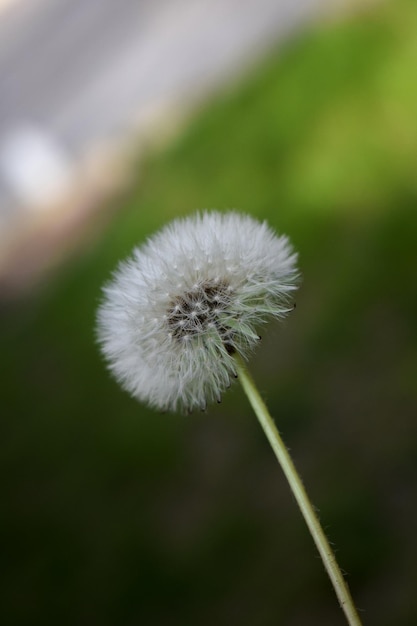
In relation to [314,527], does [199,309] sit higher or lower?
higher

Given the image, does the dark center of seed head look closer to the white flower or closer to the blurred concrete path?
the white flower

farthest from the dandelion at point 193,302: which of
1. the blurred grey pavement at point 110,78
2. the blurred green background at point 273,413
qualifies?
the blurred grey pavement at point 110,78

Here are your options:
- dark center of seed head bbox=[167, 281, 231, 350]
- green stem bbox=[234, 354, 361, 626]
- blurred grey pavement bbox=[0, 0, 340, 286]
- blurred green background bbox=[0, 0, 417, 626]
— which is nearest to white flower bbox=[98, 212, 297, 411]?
dark center of seed head bbox=[167, 281, 231, 350]

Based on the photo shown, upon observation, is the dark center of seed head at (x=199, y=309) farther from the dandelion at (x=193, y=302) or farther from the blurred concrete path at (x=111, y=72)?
the blurred concrete path at (x=111, y=72)

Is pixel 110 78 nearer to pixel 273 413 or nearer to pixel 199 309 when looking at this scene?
pixel 273 413

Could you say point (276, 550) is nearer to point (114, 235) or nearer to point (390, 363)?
point (390, 363)

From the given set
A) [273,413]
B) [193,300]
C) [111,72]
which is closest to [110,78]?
[111,72]

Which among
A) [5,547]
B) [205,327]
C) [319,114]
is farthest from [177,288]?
[319,114]
